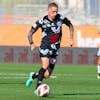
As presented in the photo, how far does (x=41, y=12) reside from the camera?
112ft

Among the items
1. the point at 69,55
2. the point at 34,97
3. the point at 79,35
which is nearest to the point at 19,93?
the point at 34,97

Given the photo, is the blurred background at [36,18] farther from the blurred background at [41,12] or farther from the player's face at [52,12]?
the player's face at [52,12]

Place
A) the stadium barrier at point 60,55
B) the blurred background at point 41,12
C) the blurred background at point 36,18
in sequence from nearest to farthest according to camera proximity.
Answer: the stadium barrier at point 60,55
the blurred background at point 36,18
the blurred background at point 41,12

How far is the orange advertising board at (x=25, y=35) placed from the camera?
108ft

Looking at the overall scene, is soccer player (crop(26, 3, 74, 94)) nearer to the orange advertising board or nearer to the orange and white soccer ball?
the orange and white soccer ball

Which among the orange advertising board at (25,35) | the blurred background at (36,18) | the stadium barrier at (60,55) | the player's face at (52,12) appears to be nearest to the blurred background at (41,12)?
the blurred background at (36,18)

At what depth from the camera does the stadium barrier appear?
1180 inches

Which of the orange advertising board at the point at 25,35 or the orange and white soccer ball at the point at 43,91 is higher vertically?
the orange and white soccer ball at the point at 43,91

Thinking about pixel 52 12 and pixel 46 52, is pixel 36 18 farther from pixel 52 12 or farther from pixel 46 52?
pixel 52 12

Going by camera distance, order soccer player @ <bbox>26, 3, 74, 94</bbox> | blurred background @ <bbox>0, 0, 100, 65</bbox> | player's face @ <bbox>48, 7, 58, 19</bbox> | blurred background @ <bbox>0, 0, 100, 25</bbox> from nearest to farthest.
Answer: player's face @ <bbox>48, 7, 58, 19</bbox>, soccer player @ <bbox>26, 3, 74, 94</bbox>, blurred background @ <bbox>0, 0, 100, 65</bbox>, blurred background @ <bbox>0, 0, 100, 25</bbox>

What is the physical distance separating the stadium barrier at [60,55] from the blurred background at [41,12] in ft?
10.1

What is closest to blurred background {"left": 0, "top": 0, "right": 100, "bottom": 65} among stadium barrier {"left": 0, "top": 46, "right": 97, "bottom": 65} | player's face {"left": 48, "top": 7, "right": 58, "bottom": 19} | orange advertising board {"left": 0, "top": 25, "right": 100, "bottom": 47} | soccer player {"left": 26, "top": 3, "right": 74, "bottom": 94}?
orange advertising board {"left": 0, "top": 25, "right": 100, "bottom": 47}

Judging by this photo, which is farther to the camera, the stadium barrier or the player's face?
the stadium barrier

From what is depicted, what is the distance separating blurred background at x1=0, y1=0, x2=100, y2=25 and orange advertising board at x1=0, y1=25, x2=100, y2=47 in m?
0.38
